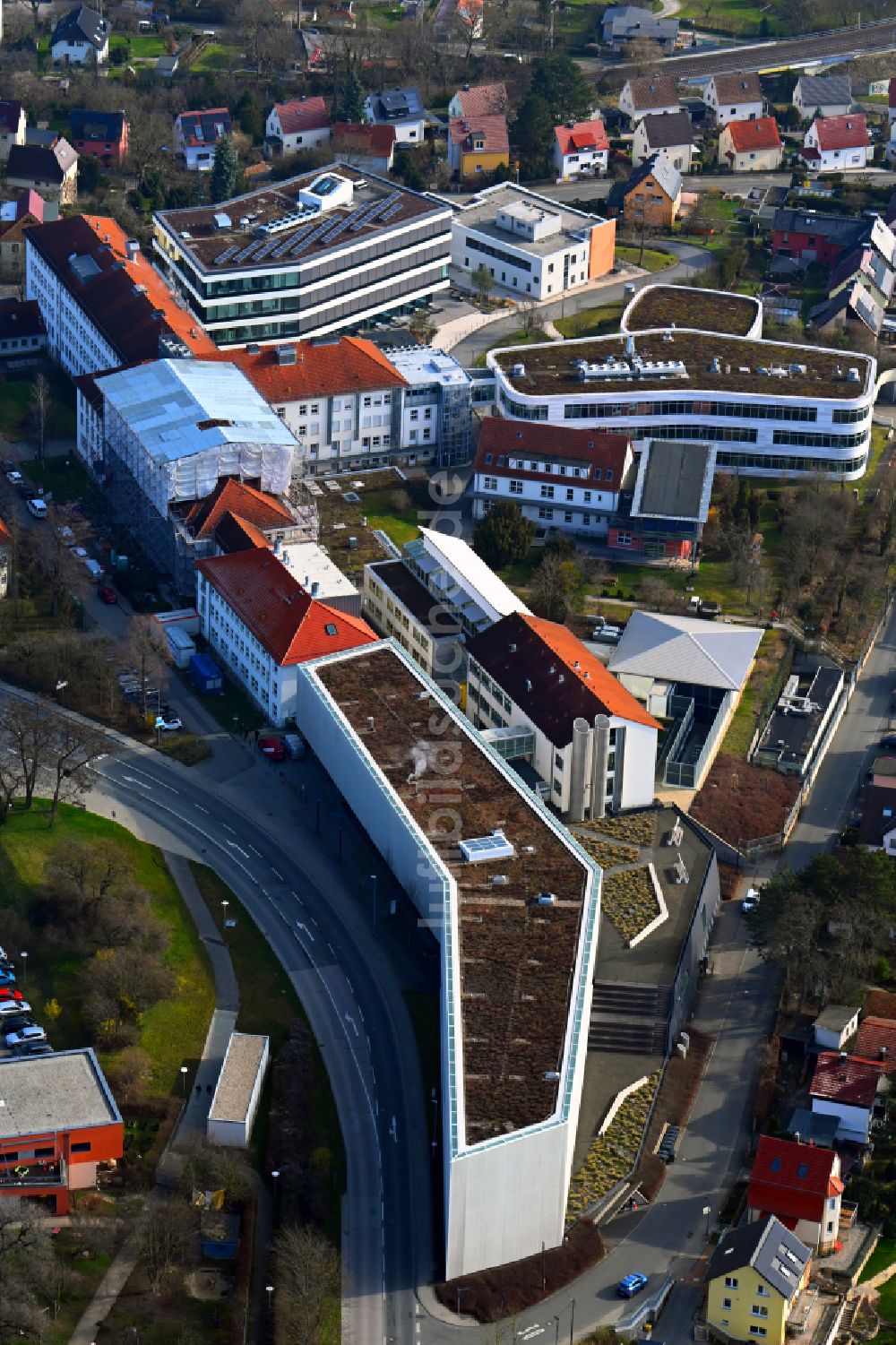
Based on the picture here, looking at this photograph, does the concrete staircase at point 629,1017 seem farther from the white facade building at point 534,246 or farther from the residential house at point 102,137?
the residential house at point 102,137

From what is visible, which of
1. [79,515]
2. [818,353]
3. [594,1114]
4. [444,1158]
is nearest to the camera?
[444,1158]

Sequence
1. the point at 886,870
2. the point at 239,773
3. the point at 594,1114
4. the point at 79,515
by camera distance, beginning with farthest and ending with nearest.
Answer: the point at 79,515 → the point at 239,773 → the point at 886,870 → the point at 594,1114

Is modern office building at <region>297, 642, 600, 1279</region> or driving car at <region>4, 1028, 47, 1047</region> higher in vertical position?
modern office building at <region>297, 642, 600, 1279</region>

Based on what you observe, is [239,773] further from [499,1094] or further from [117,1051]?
[499,1094]

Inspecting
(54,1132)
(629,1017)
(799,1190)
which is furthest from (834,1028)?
(54,1132)

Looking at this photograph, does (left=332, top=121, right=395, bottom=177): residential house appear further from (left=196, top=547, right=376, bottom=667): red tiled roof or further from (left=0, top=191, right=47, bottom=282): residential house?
(left=196, top=547, right=376, bottom=667): red tiled roof

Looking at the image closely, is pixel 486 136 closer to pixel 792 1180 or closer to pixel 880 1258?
pixel 792 1180

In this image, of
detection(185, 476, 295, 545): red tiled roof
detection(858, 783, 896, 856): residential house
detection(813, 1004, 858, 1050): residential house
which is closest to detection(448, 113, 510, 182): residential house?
detection(185, 476, 295, 545): red tiled roof

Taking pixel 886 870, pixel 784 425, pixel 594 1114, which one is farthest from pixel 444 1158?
pixel 784 425
